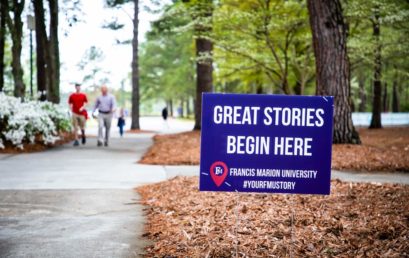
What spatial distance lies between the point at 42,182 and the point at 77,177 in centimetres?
69

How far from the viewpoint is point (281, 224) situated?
4484 millimetres

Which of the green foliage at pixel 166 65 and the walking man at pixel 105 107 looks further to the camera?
the green foliage at pixel 166 65

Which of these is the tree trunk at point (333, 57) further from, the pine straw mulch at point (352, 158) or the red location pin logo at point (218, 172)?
the red location pin logo at point (218, 172)

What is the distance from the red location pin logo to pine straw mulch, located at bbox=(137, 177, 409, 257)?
559 millimetres

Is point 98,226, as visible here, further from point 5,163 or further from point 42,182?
point 5,163

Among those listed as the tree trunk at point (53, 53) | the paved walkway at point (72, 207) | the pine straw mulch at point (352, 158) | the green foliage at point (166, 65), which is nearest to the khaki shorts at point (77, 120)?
the pine straw mulch at point (352, 158)

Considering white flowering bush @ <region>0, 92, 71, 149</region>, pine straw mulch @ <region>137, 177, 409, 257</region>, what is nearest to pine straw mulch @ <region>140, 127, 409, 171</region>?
pine straw mulch @ <region>137, 177, 409, 257</region>

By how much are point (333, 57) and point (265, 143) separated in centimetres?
793

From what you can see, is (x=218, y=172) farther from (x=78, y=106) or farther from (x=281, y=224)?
(x=78, y=106)

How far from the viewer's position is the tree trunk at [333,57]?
1082cm

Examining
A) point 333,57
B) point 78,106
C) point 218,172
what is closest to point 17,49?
point 78,106

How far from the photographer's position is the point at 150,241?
4277 millimetres

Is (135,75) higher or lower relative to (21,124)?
higher

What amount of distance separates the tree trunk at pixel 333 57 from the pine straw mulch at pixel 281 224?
4941mm
